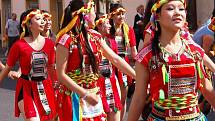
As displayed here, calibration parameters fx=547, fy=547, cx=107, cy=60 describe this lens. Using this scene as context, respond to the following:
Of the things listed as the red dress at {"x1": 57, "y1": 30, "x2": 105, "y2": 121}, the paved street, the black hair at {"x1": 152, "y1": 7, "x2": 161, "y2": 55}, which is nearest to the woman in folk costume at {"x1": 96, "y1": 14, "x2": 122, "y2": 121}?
the red dress at {"x1": 57, "y1": 30, "x2": 105, "y2": 121}

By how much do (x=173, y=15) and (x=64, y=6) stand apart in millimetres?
23665

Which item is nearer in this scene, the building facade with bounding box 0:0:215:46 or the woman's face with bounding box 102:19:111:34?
the woman's face with bounding box 102:19:111:34

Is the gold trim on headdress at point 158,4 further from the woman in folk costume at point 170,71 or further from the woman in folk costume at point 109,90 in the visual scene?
the woman in folk costume at point 109,90

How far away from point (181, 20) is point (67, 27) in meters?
1.73

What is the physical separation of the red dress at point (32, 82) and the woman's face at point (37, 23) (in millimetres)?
196

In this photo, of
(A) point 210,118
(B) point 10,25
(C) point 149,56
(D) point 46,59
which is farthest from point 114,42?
(B) point 10,25

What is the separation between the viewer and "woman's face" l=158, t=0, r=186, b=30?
353cm

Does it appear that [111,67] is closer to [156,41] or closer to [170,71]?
[156,41]

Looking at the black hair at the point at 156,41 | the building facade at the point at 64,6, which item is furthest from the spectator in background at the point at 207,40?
the building facade at the point at 64,6

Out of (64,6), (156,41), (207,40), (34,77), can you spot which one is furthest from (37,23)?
(64,6)

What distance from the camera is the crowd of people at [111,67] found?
3607mm

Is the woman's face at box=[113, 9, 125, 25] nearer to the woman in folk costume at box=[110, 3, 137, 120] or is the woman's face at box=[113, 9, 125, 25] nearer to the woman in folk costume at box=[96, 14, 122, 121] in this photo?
the woman in folk costume at box=[110, 3, 137, 120]

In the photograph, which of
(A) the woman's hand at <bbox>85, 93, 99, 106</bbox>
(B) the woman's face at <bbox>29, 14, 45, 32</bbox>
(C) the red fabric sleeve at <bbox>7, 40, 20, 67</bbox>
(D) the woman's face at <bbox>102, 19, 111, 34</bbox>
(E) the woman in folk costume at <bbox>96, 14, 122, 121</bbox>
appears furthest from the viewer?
(D) the woman's face at <bbox>102, 19, 111, 34</bbox>

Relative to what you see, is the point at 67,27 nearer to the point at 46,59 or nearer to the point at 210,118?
the point at 46,59
